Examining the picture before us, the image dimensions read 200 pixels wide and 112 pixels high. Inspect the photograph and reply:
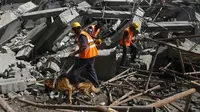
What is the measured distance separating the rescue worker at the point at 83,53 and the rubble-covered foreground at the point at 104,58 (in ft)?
1.56

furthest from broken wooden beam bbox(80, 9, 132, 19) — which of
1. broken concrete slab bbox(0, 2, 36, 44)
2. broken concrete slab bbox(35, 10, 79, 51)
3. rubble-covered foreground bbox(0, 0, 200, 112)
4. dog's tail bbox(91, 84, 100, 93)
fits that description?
dog's tail bbox(91, 84, 100, 93)

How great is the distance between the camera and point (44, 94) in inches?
299

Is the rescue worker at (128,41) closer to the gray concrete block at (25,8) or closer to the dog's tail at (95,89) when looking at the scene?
the dog's tail at (95,89)

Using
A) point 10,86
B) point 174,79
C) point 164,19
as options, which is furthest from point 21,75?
point 164,19

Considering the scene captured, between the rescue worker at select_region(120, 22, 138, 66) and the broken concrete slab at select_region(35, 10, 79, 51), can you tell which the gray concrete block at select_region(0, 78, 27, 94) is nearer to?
the broken concrete slab at select_region(35, 10, 79, 51)

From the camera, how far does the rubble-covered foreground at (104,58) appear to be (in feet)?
23.6

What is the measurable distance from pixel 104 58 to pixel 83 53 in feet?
5.86

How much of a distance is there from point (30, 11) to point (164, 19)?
565cm

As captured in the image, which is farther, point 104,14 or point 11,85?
point 104,14

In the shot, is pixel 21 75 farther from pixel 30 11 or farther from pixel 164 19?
pixel 164 19

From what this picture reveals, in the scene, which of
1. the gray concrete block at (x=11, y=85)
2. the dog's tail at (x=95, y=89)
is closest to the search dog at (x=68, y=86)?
the dog's tail at (x=95, y=89)

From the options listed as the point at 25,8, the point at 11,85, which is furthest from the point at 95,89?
the point at 25,8

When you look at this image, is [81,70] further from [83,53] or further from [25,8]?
[25,8]

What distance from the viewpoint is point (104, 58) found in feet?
29.0
